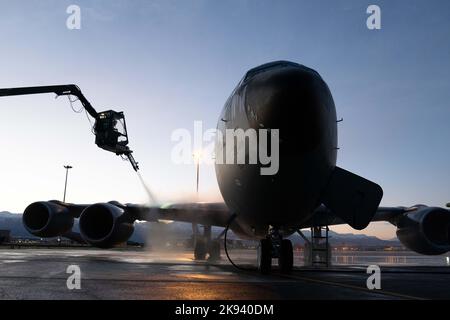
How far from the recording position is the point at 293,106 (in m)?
9.09

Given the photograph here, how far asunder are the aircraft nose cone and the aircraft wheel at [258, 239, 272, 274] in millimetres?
2842

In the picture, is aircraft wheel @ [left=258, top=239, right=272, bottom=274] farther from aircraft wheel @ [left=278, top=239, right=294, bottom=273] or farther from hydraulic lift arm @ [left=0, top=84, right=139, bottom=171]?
hydraulic lift arm @ [left=0, top=84, right=139, bottom=171]

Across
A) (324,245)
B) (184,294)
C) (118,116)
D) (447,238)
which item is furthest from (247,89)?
(118,116)

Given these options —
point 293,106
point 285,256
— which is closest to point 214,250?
point 285,256

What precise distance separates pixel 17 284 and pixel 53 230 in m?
12.2

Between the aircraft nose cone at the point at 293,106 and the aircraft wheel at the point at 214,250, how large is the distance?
41.3ft

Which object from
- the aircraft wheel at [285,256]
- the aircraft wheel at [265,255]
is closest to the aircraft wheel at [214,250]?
the aircraft wheel at [285,256]

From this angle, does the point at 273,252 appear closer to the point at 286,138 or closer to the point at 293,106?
the point at 286,138

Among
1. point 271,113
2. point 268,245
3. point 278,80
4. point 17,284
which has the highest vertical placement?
point 278,80

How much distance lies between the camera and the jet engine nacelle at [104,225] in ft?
58.2

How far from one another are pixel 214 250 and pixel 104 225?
5.69 m

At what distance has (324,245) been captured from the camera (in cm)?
1836
